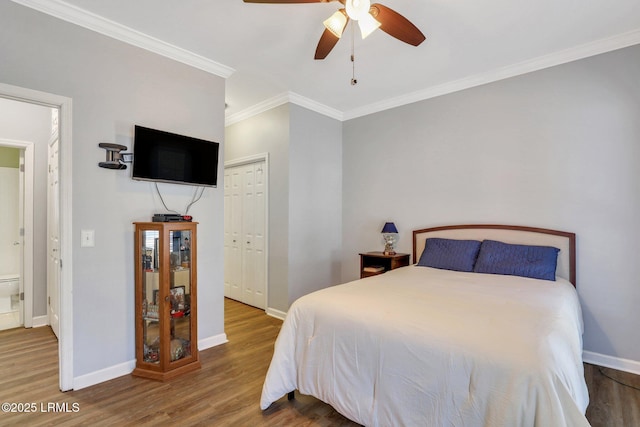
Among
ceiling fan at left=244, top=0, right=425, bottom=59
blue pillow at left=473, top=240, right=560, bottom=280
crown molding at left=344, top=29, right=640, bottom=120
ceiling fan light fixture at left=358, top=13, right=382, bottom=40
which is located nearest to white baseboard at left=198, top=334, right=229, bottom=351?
blue pillow at left=473, top=240, right=560, bottom=280

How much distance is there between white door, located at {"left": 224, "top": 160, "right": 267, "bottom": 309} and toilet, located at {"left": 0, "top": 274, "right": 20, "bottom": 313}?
2785 mm

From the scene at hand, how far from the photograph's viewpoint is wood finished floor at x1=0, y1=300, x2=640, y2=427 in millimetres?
1917

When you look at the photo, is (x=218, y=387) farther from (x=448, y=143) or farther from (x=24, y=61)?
(x=448, y=143)

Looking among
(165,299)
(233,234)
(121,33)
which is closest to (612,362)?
(165,299)

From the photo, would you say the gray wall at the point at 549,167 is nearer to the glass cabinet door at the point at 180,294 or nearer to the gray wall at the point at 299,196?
the gray wall at the point at 299,196

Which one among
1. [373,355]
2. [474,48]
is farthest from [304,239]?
[474,48]

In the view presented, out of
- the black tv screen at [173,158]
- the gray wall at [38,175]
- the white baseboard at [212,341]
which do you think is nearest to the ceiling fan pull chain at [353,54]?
the black tv screen at [173,158]

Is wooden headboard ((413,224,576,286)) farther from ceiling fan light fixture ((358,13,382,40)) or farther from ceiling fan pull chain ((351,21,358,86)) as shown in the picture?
ceiling fan light fixture ((358,13,382,40))

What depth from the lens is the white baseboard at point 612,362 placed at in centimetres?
252

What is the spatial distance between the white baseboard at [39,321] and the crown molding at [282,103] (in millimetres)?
3298

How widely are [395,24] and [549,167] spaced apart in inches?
81.8

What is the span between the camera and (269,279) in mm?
4047

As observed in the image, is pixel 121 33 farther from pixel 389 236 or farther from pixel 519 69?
pixel 519 69

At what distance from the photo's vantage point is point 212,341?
3021 millimetres
